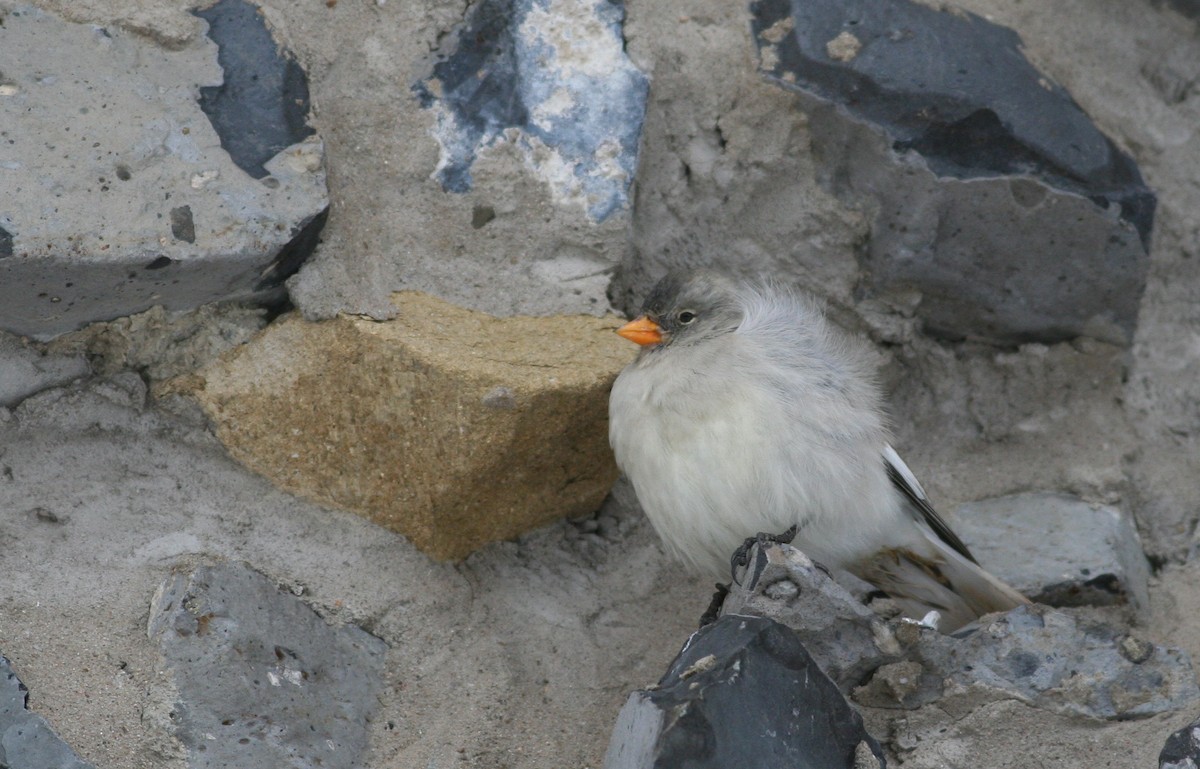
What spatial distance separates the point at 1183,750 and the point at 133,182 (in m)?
1.99

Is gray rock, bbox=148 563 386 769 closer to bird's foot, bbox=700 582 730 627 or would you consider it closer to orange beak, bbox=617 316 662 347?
bird's foot, bbox=700 582 730 627

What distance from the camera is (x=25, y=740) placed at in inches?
81.4

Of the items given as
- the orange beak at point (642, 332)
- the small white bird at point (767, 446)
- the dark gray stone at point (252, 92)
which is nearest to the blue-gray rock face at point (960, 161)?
the small white bird at point (767, 446)

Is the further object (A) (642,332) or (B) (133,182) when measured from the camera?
(A) (642,332)

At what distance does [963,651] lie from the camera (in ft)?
8.09

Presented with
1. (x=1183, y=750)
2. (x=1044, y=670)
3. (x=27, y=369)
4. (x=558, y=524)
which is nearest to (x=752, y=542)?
(x=558, y=524)

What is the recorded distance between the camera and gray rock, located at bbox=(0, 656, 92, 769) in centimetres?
205

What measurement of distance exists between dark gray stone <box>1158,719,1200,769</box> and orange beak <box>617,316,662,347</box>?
130 cm

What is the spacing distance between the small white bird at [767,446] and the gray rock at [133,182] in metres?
0.77

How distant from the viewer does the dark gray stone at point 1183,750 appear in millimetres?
2086

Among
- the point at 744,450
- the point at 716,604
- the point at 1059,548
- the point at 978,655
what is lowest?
the point at 716,604

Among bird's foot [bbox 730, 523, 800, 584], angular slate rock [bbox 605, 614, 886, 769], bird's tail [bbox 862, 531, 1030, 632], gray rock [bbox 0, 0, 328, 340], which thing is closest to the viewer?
angular slate rock [bbox 605, 614, 886, 769]

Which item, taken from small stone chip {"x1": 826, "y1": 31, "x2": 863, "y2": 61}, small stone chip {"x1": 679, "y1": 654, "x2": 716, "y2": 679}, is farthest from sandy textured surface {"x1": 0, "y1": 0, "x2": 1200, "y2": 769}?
small stone chip {"x1": 679, "y1": 654, "x2": 716, "y2": 679}

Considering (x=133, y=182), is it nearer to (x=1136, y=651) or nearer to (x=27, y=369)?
(x=27, y=369)
